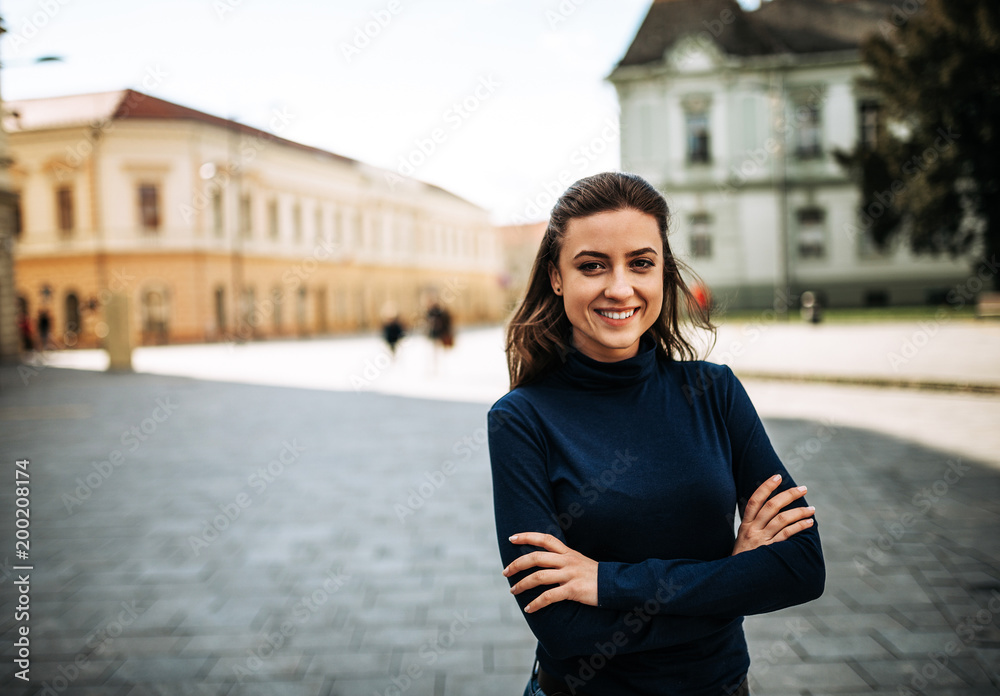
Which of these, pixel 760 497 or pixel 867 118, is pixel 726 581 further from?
pixel 867 118

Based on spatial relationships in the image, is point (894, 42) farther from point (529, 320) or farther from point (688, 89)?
point (529, 320)

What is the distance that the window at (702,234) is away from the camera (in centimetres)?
3530

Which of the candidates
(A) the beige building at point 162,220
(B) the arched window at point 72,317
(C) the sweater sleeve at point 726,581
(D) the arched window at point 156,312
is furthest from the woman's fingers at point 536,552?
(B) the arched window at point 72,317

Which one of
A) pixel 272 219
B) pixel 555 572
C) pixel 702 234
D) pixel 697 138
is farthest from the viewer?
pixel 272 219

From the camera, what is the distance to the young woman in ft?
5.75

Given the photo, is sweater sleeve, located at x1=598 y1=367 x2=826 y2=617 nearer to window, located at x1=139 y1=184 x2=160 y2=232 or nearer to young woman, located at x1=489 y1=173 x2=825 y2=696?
young woman, located at x1=489 y1=173 x2=825 y2=696

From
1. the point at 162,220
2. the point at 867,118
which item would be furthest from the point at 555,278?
the point at 162,220

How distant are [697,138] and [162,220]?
2766 centimetres

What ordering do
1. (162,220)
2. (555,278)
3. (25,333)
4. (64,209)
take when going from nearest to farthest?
(555,278) → (25,333) → (64,209) → (162,220)

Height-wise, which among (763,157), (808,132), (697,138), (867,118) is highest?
(867,118)

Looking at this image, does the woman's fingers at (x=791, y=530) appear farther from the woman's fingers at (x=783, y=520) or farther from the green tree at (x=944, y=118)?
the green tree at (x=944, y=118)

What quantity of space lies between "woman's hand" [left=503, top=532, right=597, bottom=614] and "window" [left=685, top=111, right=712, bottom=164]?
35.8 metres

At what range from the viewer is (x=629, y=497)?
179cm

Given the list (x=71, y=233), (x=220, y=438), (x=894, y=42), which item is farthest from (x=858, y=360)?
(x=71, y=233)
